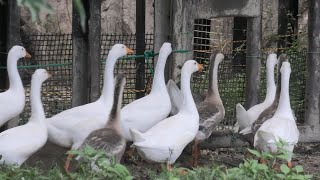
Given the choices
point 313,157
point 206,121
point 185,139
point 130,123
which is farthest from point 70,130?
point 313,157

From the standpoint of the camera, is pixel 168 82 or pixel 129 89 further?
pixel 129 89

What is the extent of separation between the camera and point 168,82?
6902 mm

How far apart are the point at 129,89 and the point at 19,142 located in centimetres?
343

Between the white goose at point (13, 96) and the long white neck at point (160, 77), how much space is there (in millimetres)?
1264

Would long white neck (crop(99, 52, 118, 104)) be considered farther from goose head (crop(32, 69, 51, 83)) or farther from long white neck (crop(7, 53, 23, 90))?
long white neck (crop(7, 53, 23, 90))

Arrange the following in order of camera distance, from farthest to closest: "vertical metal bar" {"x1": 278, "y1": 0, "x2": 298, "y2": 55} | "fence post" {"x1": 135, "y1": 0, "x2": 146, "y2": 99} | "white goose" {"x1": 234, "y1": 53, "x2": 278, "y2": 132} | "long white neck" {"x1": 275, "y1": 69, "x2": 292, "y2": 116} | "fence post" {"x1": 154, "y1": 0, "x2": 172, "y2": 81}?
"vertical metal bar" {"x1": 278, "y1": 0, "x2": 298, "y2": 55}
"fence post" {"x1": 135, "y1": 0, "x2": 146, "y2": 99}
"fence post" {"x1": 154, "y1": 0, "x2": 172, "y2": 81}
"white goose" {"x1": 234, "y1": 53, "x2": 278, "y2": 132}
"long white neck" {"x1": 275, "y1": 69, "x2": 292, "y2": 116}

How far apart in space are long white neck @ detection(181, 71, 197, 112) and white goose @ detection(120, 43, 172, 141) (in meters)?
0.23

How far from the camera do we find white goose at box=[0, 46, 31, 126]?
243 inches

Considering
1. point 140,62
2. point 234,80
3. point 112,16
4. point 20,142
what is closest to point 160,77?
point 140,62

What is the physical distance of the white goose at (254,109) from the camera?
674 cm

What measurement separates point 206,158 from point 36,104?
6.77ft

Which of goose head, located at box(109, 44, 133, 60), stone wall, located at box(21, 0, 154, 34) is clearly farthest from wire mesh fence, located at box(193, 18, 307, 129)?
stone wall, located at box(21, 0, 154, 34)

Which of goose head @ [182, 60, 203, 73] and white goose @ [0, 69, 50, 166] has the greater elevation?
goose head @ [182, 60, 203, 73]

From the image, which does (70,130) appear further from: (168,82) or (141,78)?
(141,78)
